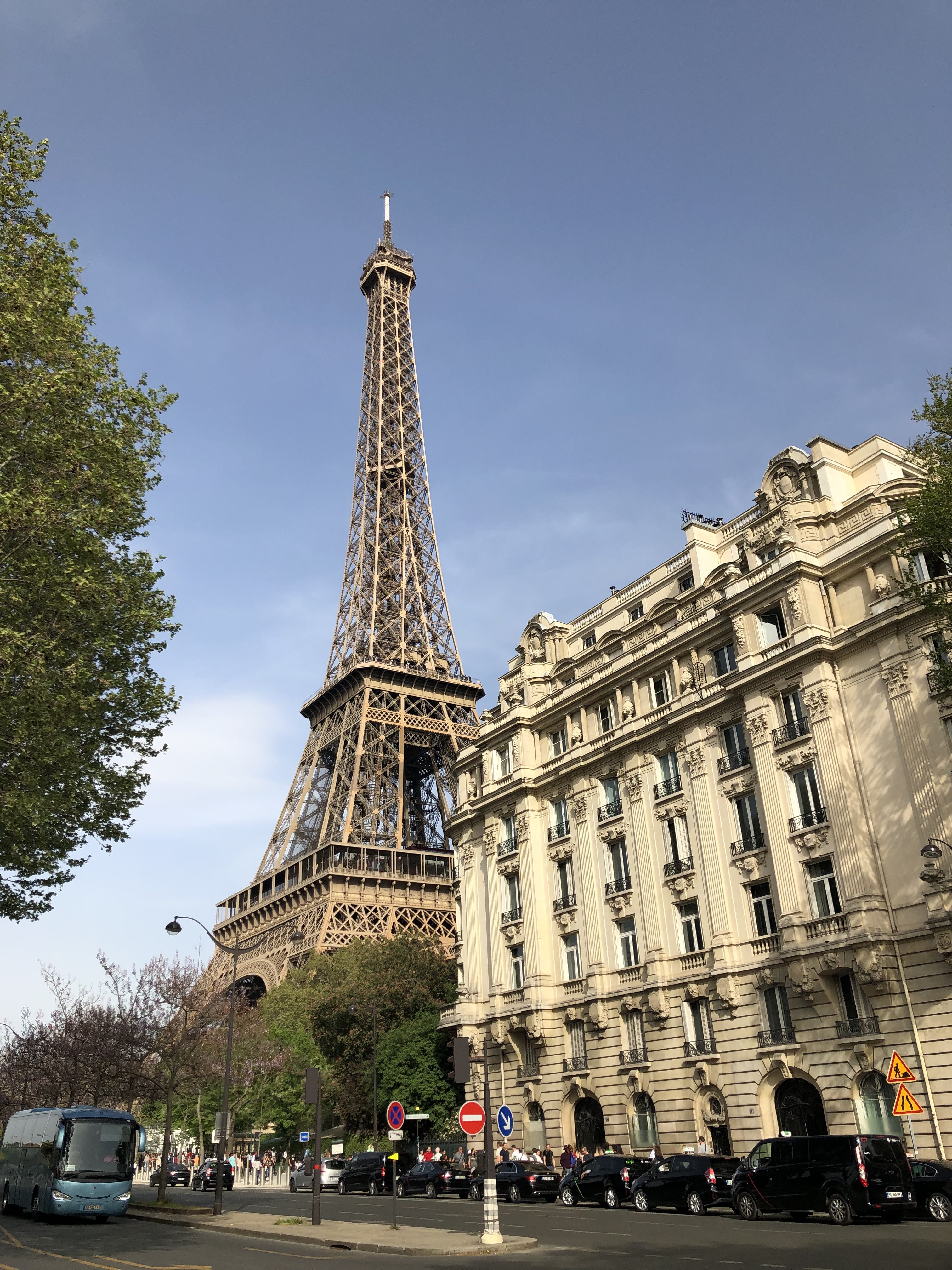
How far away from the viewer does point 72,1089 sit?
54.5 m

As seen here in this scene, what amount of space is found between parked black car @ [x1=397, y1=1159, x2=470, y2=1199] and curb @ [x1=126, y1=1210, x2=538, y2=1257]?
1428 centimetres

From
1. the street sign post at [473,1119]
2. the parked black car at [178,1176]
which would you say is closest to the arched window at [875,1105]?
the street sign post at [473,1119]

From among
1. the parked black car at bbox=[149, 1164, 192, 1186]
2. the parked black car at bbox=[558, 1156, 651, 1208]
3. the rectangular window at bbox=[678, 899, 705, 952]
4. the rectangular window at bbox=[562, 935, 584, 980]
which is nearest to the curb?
the parked black car at bbox=[558, 1156, 651, 1208]

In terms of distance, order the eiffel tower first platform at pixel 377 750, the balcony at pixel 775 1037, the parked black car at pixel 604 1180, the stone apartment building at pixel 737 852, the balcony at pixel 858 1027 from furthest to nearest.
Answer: the eiffel tower first platform at pixel 377 750, the balcony at pixel 775 1037, the stone apartment building at pixel 737 852, the balcony at pixel 858 1027, the parked black car at pixel 604 1180

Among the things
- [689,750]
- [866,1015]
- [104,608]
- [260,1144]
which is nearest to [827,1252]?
[866,1015]

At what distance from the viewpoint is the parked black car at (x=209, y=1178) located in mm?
48125

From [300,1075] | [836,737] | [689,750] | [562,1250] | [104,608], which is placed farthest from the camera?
[300,1075]

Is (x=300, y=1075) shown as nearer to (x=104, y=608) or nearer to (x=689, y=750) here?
(x=689, y=750)

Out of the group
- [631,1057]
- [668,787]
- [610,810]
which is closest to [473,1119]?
[631,1057]

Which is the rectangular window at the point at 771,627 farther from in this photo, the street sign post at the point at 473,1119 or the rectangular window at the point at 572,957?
the street sign post at the point at 473,1119

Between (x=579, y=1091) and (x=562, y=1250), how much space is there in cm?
2296

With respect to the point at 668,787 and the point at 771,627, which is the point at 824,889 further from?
the point at 771,627

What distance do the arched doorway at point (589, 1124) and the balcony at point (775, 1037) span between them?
8.94 meters

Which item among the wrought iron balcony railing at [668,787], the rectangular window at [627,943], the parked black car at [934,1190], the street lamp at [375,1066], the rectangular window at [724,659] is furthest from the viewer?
the street lamp at [375,1066]
